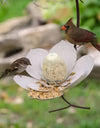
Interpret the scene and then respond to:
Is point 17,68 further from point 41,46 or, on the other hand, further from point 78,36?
point 41,46

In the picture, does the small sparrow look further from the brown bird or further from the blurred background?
the blurred background

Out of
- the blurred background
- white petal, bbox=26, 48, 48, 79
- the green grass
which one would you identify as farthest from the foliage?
white petal, bbox=26, 48, 48, 79

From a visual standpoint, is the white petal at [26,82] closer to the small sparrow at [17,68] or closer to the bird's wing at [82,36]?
the small sparrow at [17,68]

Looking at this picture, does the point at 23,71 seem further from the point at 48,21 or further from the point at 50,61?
the point at 48,21

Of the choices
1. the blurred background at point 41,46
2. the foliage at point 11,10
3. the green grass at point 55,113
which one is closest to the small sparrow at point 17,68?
the blurred background at point 41,46

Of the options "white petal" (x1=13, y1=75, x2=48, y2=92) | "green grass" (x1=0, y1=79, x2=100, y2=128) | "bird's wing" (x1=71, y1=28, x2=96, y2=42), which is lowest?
"green grass" (x1=0, y1=79, x2=100, y2=128)

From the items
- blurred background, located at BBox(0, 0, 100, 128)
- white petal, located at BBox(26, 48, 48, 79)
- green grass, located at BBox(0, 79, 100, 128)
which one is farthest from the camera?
blurred background, located at BBox(0, 0, 100, 128)
